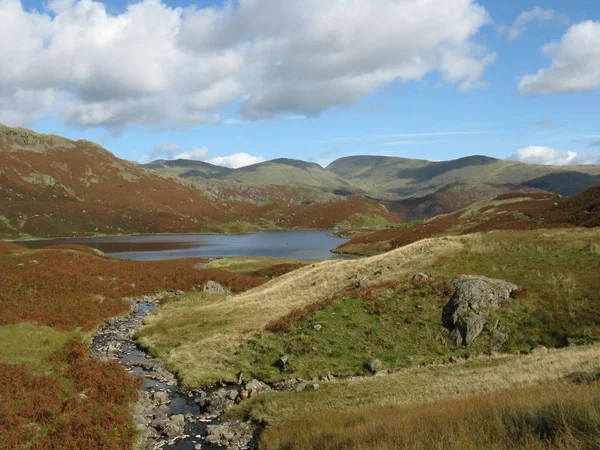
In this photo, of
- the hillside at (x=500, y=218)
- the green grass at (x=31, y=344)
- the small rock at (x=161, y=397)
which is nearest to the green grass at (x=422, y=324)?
the small rock at (x=161, y=397)

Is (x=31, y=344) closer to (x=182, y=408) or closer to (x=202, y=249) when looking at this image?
(x=182, y=408)

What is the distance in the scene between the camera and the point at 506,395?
14.2m

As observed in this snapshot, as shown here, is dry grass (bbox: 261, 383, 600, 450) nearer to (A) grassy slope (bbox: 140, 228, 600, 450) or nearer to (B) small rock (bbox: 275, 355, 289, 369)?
(A) grassy slope (bbox: 140, 228, 600, 450)

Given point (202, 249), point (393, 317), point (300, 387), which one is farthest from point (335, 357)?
point (202, 249)

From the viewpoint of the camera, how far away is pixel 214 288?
58.3 metres

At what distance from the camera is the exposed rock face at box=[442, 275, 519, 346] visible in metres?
26.8

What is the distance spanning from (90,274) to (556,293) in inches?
2089

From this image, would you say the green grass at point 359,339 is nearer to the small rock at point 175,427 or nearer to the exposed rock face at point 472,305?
the exposed rock face at point 472,305

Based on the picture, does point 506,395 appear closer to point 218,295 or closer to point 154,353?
point 154,353

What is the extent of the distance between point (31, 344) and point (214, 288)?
30264 mm

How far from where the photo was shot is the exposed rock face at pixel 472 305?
26750 mm

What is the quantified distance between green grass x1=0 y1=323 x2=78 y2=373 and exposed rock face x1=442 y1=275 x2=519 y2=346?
2514cm

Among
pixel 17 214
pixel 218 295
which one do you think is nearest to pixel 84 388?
pixel 218 295

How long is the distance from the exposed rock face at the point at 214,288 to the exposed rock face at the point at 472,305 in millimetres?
35577
